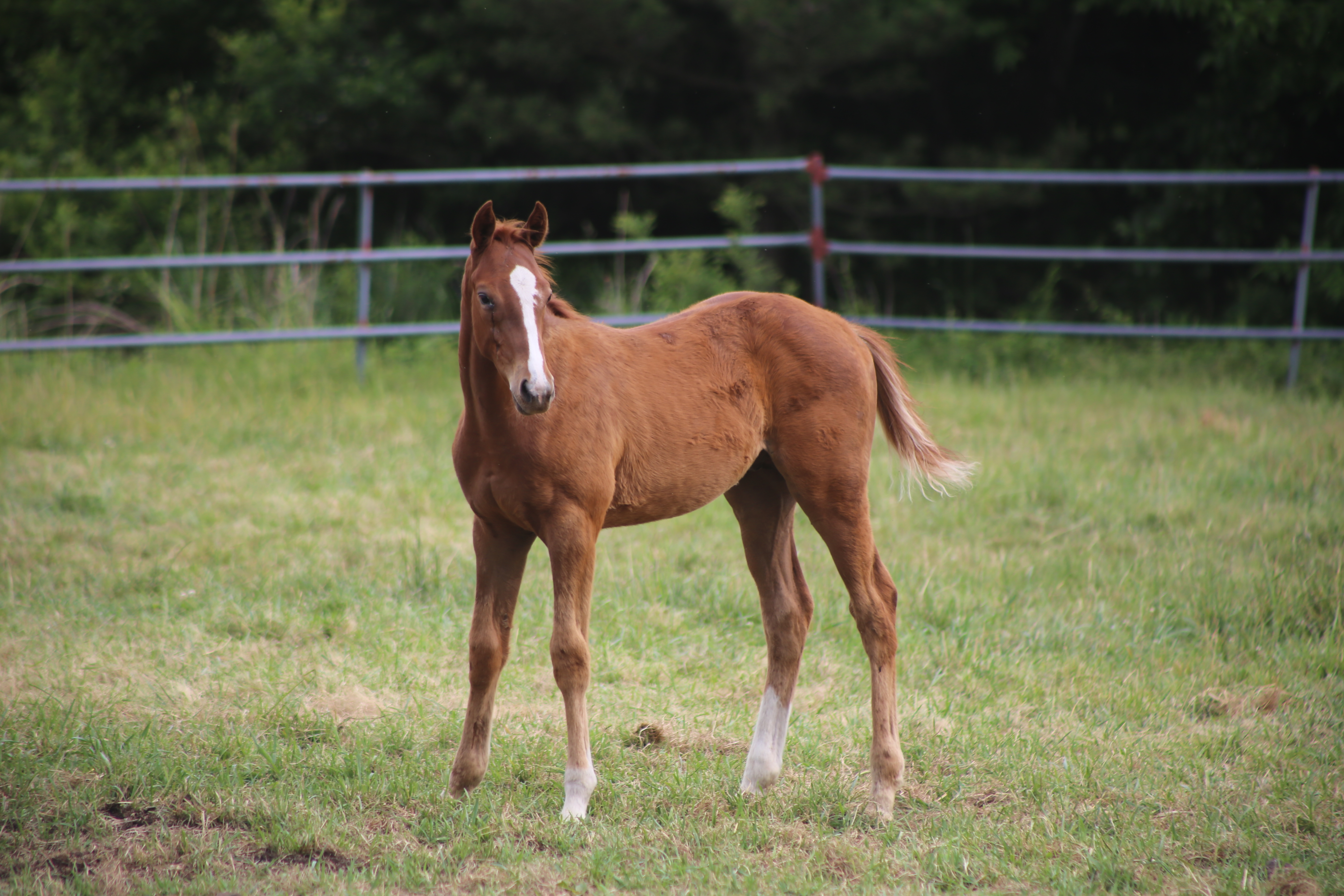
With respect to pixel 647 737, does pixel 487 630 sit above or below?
above

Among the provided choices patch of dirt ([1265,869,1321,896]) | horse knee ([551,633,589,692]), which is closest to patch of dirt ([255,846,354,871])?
horse knee ([551,633,589,692])

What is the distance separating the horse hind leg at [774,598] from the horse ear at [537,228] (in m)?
1.10

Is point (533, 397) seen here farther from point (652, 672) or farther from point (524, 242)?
point (652, 672)

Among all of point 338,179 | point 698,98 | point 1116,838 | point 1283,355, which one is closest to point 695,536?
point 1116,838

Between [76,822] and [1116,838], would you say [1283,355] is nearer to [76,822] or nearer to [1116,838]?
[1116,838]

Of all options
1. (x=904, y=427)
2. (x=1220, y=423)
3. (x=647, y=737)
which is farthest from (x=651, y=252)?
(x=647, y=737)

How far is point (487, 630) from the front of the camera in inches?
136

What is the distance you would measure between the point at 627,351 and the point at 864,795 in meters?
1.56

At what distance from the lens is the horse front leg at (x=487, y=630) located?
3.45 metres

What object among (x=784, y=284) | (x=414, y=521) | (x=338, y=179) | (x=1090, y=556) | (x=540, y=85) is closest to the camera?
(x=1090, y=556)

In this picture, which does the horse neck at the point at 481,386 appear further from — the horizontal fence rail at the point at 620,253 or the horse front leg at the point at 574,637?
the horizontal fence rail at the point at 620,253

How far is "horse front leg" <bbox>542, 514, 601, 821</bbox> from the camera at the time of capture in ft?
10.6

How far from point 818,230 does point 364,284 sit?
3629 mm

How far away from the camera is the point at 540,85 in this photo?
13.0 m
